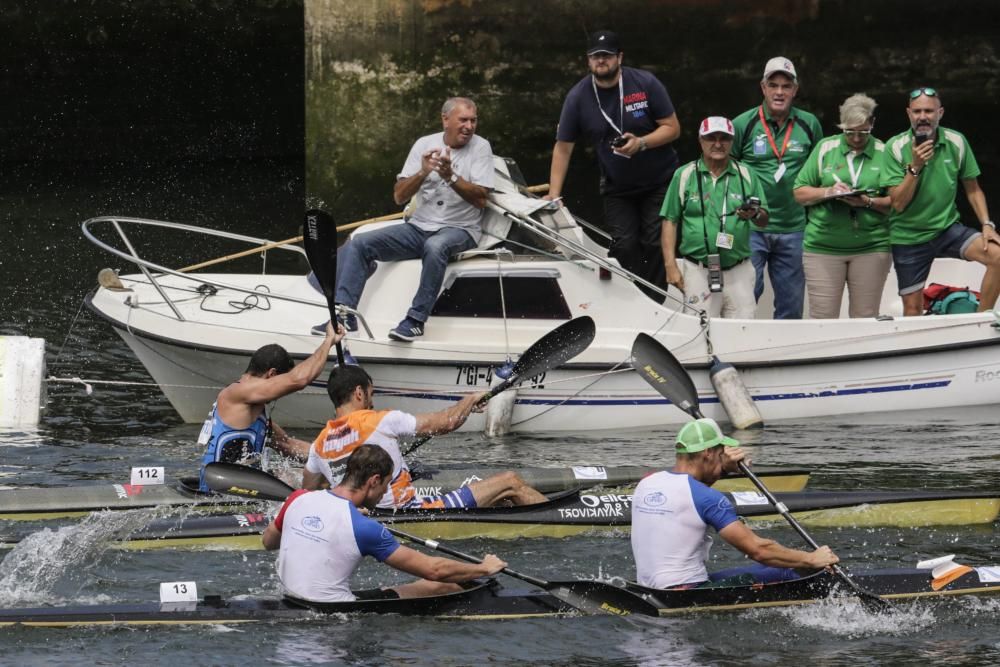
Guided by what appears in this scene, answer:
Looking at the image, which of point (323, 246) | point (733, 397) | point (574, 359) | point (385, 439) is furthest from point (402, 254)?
point (385, 439)

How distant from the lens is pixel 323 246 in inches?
426

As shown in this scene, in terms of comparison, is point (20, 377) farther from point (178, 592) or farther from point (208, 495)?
point (178, 592)

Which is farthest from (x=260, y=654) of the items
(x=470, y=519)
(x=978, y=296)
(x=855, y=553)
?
(x=978, y=296)

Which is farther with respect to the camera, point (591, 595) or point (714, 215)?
point (714, 215)

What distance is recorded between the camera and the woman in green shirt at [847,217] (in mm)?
11156

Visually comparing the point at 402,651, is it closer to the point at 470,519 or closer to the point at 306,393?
the point at 470,519

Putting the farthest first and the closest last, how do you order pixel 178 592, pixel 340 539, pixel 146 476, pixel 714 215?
pixel 714 215
pixel 146 476
pixel 178 592
pixel 340 539

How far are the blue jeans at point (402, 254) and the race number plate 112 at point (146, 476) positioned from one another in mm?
2174

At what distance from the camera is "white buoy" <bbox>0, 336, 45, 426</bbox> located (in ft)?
37.7

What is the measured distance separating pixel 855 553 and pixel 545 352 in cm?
250

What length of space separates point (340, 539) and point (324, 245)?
12.1ft

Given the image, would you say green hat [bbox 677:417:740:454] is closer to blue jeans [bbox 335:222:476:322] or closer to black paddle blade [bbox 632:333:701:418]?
black paddle blade [bbox 632:333:701:418]

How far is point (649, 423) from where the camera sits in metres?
11.7

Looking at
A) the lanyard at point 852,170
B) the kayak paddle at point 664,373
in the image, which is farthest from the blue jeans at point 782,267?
the kayak paddle at point 664,373
